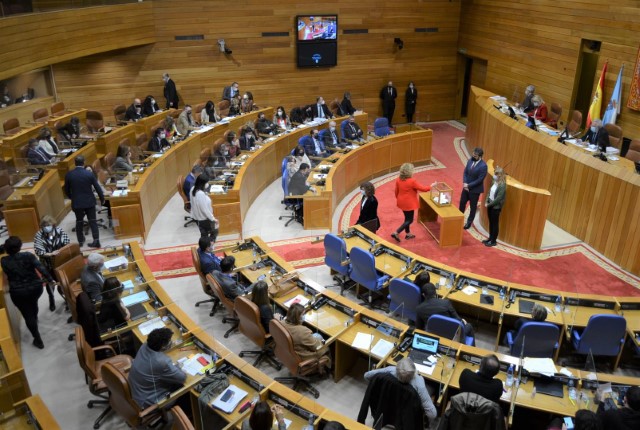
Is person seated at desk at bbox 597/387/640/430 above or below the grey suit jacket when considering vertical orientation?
above

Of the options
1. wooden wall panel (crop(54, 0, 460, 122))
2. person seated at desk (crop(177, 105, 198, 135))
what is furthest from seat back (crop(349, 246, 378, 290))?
wooden wall panel (crop(54, 0, 460, 122))

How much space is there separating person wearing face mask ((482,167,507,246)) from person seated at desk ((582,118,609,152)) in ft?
8.32

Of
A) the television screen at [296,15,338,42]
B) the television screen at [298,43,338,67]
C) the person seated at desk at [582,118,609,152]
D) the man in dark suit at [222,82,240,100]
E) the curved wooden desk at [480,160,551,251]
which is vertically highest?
the television screen at [296,15,338,42]

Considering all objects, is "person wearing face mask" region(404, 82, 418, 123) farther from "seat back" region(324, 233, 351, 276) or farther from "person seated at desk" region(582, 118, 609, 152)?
"seat back" region(324, 233, 351, 276)

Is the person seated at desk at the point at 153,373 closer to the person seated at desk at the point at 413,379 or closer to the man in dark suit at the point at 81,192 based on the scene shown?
the person seated at desk at the point at 413,379

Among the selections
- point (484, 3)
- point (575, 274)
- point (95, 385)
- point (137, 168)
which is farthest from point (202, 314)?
A: point (484, 3)

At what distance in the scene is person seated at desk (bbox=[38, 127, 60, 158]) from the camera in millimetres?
11898

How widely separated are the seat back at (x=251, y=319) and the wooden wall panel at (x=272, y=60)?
1223 centimetres

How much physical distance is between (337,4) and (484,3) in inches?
185

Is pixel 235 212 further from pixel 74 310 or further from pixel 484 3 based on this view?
pixel 484 3

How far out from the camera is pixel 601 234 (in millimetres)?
10539

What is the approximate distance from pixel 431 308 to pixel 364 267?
64.1 inches

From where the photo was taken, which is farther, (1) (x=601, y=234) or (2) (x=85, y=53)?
(2) (x=85, y=53)

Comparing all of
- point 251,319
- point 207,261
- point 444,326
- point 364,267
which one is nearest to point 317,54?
point 364,267
